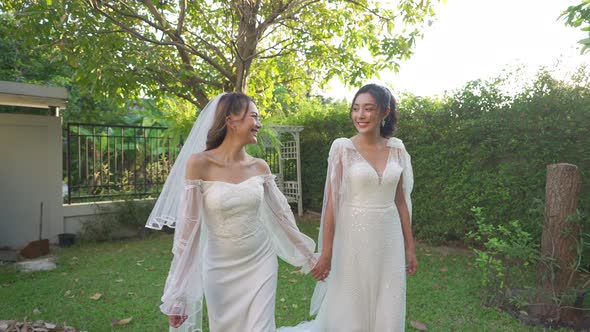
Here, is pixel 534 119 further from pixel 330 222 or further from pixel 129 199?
pixel 129 199

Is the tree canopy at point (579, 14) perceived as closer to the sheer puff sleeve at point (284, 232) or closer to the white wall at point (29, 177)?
the sheer puff sleeve at point (284, 232)

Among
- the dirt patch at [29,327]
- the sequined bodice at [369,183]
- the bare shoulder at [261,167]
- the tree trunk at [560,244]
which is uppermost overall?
the bare shoulder at [261,167]

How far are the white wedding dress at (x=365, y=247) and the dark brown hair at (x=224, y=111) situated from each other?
31.2 inches

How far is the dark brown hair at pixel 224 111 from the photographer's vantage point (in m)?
2.75

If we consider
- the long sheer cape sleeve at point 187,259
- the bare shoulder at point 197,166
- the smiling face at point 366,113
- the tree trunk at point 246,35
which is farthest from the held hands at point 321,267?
the tree trunk at point 246,35

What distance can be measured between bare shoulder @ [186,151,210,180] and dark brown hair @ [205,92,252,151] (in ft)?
0.54

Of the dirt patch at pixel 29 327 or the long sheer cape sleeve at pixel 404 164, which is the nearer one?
the long sheer cape sleeve at pixel 404 164

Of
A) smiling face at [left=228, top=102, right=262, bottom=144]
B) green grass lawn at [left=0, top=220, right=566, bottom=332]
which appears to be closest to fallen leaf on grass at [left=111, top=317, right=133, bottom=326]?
green grass lawn at [left=0, top=220, right=566, bottom=332]

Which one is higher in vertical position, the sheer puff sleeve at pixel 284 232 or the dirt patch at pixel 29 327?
the sheer puff sleeve at pixel 284 232

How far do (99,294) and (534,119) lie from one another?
20.6 feet

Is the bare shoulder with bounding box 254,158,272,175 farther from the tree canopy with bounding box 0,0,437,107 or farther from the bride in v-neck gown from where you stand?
the tree canopy with bounding box 0,0,437,107

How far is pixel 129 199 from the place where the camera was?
9.34 meters

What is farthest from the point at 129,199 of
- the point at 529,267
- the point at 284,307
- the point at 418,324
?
the point at 529,267

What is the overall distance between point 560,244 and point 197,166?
3.71 meters
